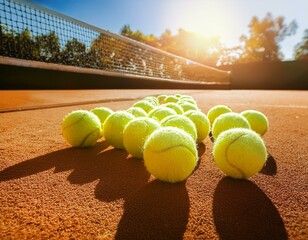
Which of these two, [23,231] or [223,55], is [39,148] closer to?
[23,231]

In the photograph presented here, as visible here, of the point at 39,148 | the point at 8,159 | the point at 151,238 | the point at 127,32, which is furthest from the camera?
the point at 127,32

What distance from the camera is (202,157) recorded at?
7.73 ft

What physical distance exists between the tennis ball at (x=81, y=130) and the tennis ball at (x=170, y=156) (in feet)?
3.12

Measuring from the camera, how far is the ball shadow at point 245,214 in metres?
1.25

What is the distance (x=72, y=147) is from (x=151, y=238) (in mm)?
1683

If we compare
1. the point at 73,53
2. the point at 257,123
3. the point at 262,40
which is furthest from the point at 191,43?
the point at 257,123

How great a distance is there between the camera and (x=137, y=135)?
227 cm

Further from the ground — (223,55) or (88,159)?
(223,55)

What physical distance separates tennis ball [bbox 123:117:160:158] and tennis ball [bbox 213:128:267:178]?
605 mm

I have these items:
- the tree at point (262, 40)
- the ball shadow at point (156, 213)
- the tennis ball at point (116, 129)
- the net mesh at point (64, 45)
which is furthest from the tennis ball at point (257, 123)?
the tree at point (262, 40)

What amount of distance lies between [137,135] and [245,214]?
1.11 meters

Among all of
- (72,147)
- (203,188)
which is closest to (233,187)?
(203,188)

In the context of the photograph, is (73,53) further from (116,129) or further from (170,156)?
(170,156)

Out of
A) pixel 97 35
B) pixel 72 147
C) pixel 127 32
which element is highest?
pixel 127 32
